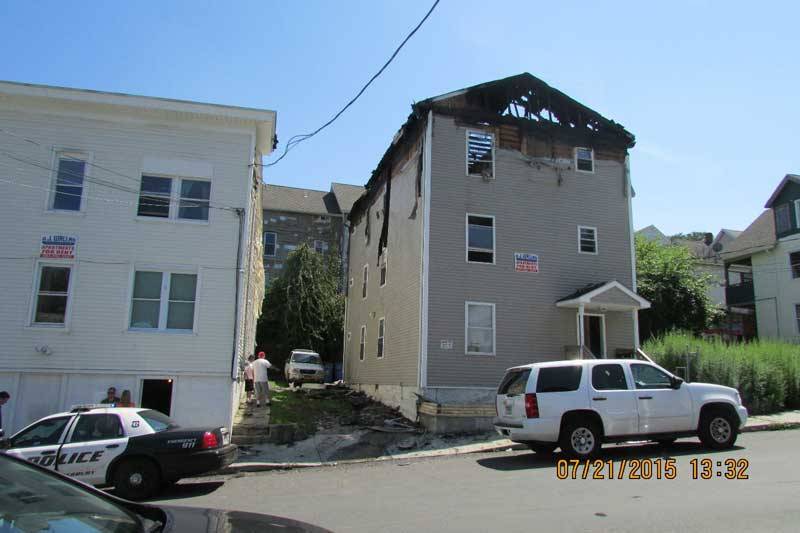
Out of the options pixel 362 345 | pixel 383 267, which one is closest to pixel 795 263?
pixel 383 267

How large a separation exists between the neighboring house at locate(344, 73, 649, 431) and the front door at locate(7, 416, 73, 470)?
896 centimetres

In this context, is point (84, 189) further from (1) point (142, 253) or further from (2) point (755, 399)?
(2) point (755, 399)

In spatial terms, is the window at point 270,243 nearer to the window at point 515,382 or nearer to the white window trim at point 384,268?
the white window trim at point 384,268

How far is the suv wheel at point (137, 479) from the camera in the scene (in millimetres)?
9320

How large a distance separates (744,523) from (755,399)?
40.8 feet

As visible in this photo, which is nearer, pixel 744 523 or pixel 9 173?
pixel 744 523

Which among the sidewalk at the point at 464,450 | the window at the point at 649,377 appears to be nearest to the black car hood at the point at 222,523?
the window at the point at 649,377

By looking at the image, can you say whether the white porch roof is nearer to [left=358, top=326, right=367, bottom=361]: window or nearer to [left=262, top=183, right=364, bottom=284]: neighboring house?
[left=358, top=326, right=367, bottom=361]: window

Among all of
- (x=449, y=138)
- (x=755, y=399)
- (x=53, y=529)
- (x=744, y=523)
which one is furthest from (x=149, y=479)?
(x=755, y=399)

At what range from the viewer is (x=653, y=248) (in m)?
31.6

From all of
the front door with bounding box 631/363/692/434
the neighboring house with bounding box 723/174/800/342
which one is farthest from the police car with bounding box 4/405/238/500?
the neighboring house with bounding box 723/174/800/342

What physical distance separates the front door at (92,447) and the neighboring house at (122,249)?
4.34 meters

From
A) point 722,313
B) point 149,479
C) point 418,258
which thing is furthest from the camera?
point 722,313

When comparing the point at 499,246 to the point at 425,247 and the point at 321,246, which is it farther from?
the point at 321,246
